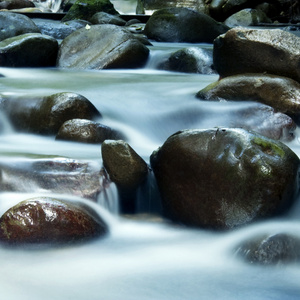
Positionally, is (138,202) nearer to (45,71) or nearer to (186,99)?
(186,99)

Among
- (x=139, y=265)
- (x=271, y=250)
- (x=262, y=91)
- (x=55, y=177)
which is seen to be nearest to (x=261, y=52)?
(x=262, y=91)

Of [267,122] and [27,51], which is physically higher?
[267,122]

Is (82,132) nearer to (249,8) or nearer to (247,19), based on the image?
(247,19)

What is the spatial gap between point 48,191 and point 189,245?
102cm

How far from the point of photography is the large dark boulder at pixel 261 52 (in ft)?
17.9

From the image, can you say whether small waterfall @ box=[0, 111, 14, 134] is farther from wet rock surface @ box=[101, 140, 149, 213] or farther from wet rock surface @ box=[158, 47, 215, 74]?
wet rock surface @ box=[158, 47, 215, 74]

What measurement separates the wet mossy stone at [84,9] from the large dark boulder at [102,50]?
681 centimetres

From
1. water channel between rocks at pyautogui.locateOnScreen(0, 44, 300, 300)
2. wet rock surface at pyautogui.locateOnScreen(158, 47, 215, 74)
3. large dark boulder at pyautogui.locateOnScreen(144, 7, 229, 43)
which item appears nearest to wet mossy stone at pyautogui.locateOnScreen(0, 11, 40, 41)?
large dark boulder at pyautogui.locateOnScreen(144, 7, 229, 43)

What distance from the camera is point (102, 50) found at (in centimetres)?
840

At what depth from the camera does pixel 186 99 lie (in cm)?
571

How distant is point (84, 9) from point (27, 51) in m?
7.61

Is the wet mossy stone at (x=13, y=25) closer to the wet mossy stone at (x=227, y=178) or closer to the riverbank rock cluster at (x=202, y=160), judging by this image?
the riverbank rock cluster at (x=202, y=160)

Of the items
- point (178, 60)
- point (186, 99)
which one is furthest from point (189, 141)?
point (178, 60)

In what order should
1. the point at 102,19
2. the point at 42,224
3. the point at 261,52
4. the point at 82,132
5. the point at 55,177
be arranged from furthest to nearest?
the point at 102,19, the point at 261,52, the point at 82,132, the point at 55,177, the point at 42,224
